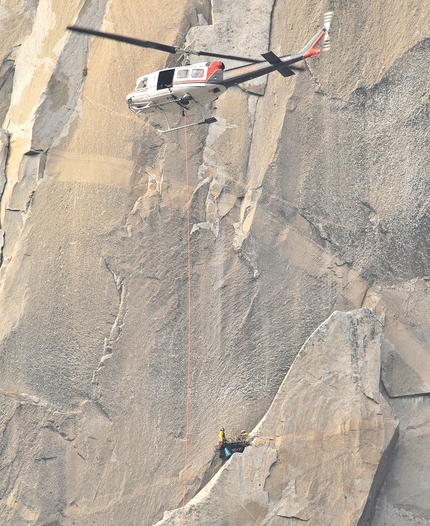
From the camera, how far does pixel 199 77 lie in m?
19.9

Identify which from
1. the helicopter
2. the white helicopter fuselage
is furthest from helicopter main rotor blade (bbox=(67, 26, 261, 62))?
the white helicopter fuselage

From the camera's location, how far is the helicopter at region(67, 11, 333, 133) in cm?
1956

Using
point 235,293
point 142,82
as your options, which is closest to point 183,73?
point 142,82

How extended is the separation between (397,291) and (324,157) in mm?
2898

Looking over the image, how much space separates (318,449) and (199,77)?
700 cm

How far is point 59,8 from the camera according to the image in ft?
74.9

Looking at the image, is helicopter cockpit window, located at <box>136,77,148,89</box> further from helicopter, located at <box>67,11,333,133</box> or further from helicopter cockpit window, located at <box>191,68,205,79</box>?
helicopter cockpit window, located at <box>191,68,205,79</box>

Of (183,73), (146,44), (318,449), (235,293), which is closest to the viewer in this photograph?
(146,44)

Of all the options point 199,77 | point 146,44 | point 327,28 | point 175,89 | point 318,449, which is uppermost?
point 327,28

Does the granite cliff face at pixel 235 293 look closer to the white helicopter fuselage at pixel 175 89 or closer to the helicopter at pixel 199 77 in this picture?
the white helicopter fuselage at pixel 175 89

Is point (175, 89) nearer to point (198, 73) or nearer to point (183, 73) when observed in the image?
point (183, 73)

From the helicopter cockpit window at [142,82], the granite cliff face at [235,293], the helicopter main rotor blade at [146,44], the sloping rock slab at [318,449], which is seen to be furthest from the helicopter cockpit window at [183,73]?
the sloping rock slab at [318,449]

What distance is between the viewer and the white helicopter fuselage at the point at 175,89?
19.9 meters

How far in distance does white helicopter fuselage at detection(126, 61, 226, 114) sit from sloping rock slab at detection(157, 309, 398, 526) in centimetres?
480
